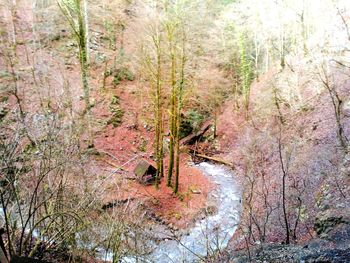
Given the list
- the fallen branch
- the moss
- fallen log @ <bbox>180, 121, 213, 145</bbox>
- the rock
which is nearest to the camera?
the rock

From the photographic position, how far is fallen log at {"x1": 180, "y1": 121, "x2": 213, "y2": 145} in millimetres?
22036

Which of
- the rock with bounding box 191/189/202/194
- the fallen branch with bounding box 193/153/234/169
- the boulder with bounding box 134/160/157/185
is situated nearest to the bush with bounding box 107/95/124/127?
the fallen branch with bounding box 193/153/234/169

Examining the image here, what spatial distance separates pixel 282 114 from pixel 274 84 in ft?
7.45

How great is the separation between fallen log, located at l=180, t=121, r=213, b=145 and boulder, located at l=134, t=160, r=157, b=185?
6.39 metres

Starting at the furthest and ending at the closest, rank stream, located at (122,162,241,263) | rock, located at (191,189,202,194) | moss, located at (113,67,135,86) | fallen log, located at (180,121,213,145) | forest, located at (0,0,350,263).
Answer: moss, located at (113,67,135,86)
fallen log, located at (180,121,213,145)
rock, located at (191,189,202,194)
stream, located at (122,162,241,263)
forest, located at (0,0,350,263)

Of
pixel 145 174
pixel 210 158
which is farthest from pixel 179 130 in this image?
pixel 145 174

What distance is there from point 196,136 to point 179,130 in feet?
14.7

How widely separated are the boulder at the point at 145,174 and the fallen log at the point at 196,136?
639 centimetres

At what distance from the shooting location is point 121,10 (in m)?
26.1

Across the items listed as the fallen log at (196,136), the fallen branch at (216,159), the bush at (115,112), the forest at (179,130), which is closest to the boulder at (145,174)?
the forest at (179,130)

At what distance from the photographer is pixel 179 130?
60.3 ft

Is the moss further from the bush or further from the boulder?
the boulder

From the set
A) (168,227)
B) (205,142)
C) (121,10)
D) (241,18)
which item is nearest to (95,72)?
(121,10)

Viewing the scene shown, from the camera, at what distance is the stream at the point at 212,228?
10.9 m
